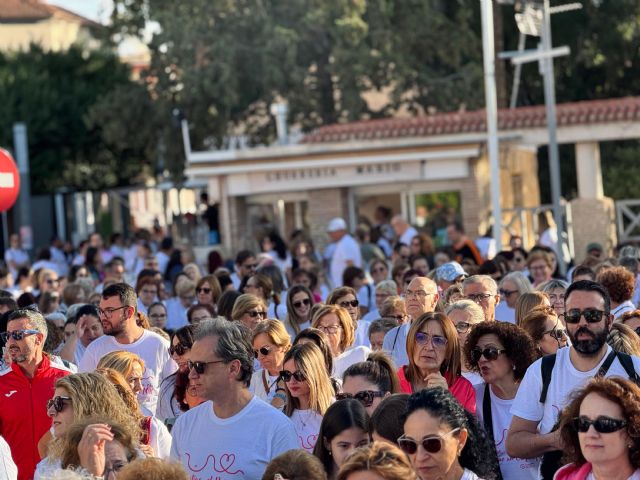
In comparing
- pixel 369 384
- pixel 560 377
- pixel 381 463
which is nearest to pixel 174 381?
pixel 369 384

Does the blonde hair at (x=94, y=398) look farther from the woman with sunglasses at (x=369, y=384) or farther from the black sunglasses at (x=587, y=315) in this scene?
the black sunglasses at (x=587, y=315)

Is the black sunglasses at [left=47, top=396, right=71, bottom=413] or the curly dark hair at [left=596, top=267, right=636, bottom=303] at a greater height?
the curly dark hair at [left=596, top=267, right=636, bottom=303]

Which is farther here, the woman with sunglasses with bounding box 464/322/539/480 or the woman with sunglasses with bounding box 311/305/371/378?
the woman with sunglasses with bounding box 311/305/371/378

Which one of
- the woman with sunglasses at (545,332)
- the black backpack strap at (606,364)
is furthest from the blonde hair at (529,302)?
the black backpack strap at (606,364)

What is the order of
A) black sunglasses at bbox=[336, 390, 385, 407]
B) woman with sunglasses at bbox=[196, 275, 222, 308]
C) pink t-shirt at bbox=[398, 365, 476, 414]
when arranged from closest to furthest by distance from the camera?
black sunglasses at bbox=[336, 390, 385, 407] < pink t-shirt at bbox=[398, 365, 476, 414] < woman with sunglasses at bbox=[196, 275, 222, 308]

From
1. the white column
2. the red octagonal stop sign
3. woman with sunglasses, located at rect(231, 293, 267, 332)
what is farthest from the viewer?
the white column

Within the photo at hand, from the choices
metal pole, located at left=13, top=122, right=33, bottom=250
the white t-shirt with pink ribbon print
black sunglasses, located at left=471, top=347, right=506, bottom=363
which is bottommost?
the white t-shirt with pink ribbon print

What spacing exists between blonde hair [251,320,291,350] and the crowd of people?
0.04 ft

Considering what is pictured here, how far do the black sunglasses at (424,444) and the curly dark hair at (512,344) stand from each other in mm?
2370

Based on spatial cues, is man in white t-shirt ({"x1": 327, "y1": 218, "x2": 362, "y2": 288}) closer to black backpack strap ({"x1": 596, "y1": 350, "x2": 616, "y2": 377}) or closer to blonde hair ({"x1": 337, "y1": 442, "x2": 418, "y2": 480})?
black backpack strap ({"x1": 596, "y1": 350, "x2": 616, "y2": 377})

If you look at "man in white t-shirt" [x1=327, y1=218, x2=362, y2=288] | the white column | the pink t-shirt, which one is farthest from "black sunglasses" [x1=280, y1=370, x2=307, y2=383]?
the white column

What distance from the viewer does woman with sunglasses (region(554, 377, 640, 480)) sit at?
564cm

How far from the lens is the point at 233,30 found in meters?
38.2

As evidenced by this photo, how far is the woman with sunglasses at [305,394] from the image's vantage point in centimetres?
791
